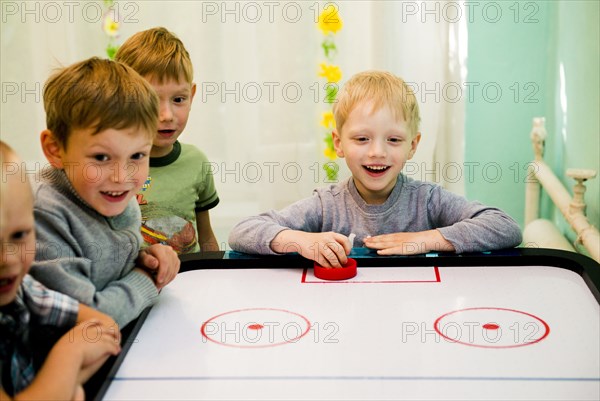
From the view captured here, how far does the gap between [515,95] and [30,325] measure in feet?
6.84

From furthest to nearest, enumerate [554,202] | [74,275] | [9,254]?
[554,202] → [74,275] → [9,254]

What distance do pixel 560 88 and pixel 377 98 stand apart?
1.10 meters

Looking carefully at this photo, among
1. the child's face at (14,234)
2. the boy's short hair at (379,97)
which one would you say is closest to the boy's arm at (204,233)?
the boy's short hair at (379,97)

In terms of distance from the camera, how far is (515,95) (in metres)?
2.56

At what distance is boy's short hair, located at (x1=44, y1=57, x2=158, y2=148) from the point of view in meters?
1.02

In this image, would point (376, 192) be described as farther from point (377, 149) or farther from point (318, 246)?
point (318, 246)

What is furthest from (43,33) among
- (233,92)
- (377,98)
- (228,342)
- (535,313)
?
(535,313)

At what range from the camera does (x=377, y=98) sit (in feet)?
5.08

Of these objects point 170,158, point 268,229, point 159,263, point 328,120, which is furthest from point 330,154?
point 159,263

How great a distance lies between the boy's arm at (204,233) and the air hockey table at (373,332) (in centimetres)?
50

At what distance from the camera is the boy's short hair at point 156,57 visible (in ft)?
5.34

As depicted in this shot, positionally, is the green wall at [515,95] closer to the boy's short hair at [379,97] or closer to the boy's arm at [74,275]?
the boy's short hair at [379,97]

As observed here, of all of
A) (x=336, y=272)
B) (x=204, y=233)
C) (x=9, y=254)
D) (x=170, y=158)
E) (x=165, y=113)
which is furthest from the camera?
(x=204, y=233)

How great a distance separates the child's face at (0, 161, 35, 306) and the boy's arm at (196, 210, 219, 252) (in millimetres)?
1110
